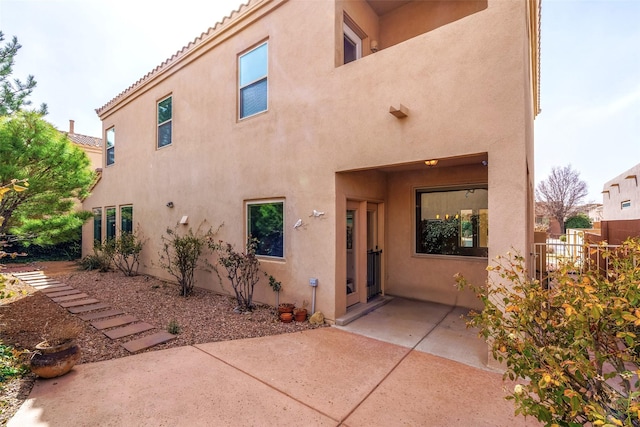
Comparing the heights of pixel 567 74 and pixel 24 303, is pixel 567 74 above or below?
above

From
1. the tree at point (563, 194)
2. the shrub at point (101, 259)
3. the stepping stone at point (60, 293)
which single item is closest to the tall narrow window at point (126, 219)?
the shrub at point (101, 259)

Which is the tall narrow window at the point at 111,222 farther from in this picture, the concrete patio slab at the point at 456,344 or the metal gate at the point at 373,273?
the concrete patio slab at the point at 456,344

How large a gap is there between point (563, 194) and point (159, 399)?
42.5m

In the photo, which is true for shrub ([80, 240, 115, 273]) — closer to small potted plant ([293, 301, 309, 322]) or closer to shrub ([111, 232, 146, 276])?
shrub ([111, 232, 146, 276])

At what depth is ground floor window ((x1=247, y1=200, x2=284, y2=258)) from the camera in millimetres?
7223

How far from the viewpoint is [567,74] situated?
1302 centimetres

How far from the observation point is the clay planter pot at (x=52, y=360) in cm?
388

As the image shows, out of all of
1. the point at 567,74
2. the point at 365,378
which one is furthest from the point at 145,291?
the point at 567,74

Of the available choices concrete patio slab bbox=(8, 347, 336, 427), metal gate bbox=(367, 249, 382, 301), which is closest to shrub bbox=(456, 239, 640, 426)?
concrete patio slab bbox=(8, 347, 336, 427)

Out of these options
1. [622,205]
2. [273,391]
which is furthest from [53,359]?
[622,205]

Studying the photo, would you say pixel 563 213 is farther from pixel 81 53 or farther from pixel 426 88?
pixel 81 53

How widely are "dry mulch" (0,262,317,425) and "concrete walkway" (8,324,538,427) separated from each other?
37cm

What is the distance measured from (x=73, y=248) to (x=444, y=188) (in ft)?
63.7

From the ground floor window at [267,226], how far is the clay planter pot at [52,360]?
4143 mm
